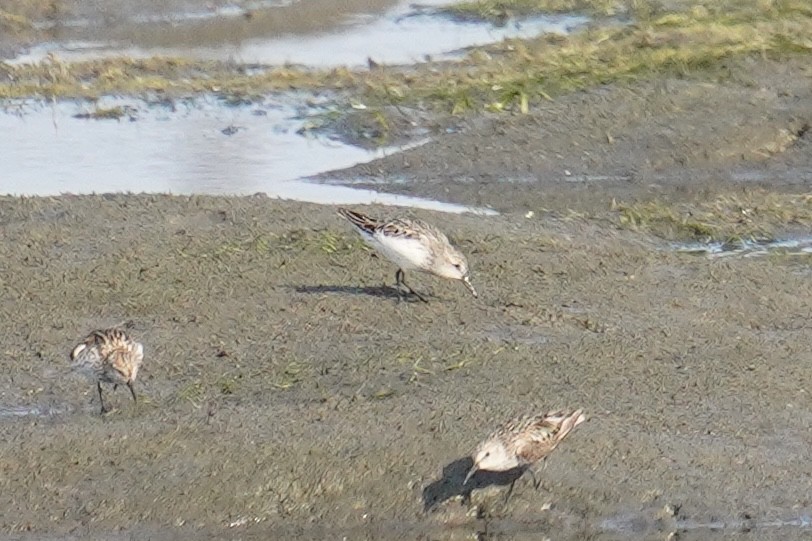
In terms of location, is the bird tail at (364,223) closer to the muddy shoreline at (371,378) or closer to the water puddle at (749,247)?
the muddy shoreline at (371,378)

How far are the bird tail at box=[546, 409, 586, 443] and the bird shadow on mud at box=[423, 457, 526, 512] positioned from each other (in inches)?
12.0

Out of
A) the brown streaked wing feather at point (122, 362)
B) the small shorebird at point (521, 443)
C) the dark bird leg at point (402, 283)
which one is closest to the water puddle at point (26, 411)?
the brown streaked wing feather at point (122, 362)

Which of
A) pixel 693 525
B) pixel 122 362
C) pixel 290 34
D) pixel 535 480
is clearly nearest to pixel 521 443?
pixel 535 480

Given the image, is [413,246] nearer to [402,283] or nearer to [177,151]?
[402,283]

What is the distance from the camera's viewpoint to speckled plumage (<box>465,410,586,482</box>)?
7.97 meters

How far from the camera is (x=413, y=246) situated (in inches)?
400

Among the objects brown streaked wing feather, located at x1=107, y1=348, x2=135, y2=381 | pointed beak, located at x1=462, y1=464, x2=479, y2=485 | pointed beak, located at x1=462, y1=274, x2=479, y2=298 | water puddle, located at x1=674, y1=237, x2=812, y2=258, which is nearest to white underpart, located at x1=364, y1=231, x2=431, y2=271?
pointed beak, located at x1=462, y1=274, x2=479, y2=298

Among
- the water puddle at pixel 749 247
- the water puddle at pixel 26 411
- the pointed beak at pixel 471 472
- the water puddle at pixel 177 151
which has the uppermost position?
the pointed beak at pixel 471 472

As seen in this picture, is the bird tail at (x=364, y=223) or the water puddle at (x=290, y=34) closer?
the bird tail at (x=364, y=223)

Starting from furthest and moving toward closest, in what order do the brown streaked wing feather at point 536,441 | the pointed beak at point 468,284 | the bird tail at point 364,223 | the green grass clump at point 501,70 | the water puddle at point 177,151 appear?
1. the green grass clump at point 501,70
2. the water puddle at point 177,151
3. the pointed beak at point 468,284
4. the bird tail at point 364,223
5. the brown streaked wing feather at point 536,441

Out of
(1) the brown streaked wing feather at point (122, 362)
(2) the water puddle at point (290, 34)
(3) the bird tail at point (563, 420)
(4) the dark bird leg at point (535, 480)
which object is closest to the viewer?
(3) the bird tail at point (563, 420)

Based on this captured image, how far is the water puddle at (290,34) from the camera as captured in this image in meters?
20.4

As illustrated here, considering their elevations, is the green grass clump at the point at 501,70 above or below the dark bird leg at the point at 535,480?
below

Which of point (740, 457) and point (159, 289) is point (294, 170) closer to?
point (159, 289)
